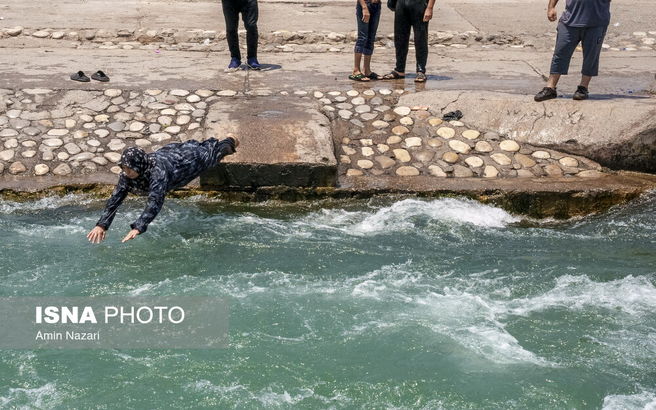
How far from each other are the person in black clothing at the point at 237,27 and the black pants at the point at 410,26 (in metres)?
1.69

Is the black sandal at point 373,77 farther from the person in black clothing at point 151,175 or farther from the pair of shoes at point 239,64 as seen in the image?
the person in black clothing at point 151,175

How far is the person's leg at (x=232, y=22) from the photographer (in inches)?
395

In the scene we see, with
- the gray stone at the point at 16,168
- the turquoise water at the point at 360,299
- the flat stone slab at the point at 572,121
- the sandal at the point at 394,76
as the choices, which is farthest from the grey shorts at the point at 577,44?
the gray stone at the point at 16,168

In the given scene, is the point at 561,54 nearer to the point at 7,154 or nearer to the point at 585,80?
the point at 585,80

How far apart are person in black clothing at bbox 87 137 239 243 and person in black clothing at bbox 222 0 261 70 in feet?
9.72

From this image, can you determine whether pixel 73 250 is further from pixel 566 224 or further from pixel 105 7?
pixel 105 7

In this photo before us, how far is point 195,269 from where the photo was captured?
682 cm

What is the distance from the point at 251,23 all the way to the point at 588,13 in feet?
12.6

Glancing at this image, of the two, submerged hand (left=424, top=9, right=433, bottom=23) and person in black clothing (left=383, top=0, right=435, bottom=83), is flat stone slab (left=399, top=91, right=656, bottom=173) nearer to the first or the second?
person in black clothing (left=383, top=0, right=435, bottom=83)

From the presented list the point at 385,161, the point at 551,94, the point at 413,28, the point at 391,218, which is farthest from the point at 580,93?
the point at 391,218

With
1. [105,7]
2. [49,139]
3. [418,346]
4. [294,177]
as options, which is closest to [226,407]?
[418,346]

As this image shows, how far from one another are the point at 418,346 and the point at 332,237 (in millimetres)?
1937

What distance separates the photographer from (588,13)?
8.66 metres

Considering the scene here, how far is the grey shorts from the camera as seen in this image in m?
8.80
